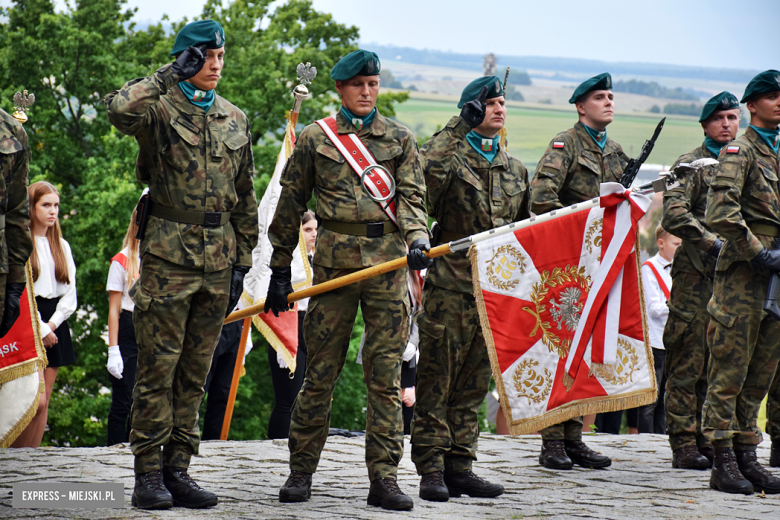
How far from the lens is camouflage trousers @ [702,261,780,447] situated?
5809mm

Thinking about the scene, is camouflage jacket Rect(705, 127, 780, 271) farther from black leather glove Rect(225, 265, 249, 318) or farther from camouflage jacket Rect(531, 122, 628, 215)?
black leather glove Rect(225, 265, 249, 318)

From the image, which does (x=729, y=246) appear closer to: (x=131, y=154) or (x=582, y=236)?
(x=582, y=236)

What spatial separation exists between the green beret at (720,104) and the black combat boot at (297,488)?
13.2 feet

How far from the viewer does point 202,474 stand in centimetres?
593

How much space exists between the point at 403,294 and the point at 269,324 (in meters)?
2.81

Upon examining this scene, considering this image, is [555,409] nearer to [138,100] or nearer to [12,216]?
[138,100]

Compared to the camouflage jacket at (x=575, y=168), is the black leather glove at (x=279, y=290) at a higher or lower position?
lower

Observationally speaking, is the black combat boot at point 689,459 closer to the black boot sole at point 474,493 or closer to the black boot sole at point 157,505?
the black boot sole at point 474,493

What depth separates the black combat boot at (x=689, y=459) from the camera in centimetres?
655

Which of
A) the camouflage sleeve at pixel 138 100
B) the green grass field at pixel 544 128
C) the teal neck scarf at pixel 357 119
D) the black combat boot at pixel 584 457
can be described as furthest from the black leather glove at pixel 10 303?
the green grass field at pixel 544 128

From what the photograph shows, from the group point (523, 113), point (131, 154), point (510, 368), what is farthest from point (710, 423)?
point (523, 113)

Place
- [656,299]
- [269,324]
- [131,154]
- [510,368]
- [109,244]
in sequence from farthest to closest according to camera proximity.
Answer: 1. [131,154]
2. [109,244]
3. [656,299]
4. [269,324]
5. [510,368]

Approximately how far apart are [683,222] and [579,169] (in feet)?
2.67

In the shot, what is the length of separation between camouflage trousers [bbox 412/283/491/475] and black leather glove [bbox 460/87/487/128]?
103cm
